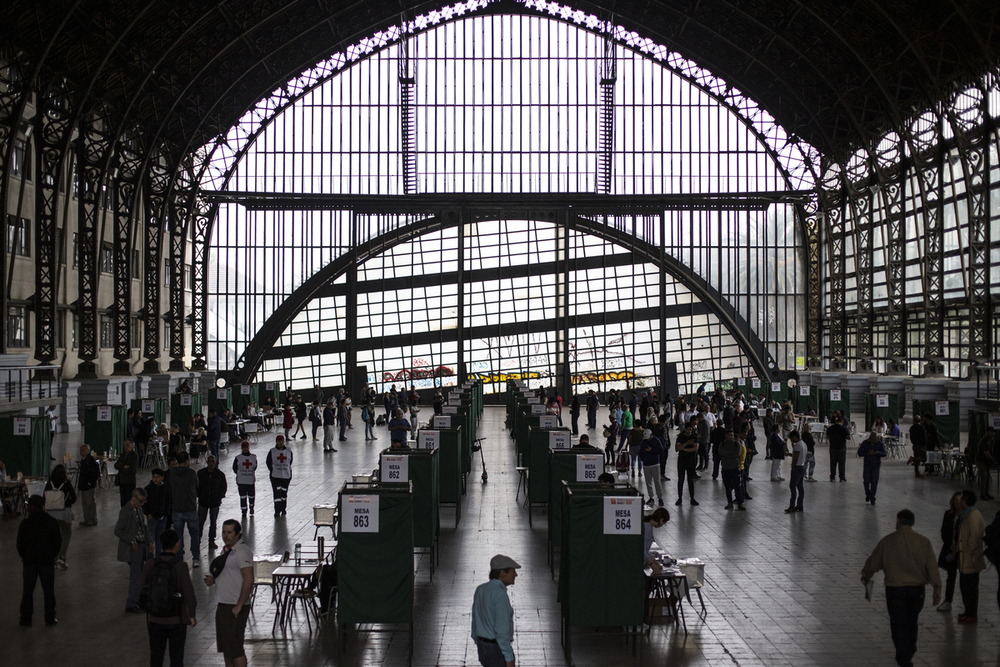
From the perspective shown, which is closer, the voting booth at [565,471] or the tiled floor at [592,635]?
the tiled floor at [592,635]

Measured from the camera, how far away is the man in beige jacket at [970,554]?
12.3 meters

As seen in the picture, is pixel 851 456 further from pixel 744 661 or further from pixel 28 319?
pixel 28 319

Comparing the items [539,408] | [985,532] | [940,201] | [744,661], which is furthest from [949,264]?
[744,661]

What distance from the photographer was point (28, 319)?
1543 inches

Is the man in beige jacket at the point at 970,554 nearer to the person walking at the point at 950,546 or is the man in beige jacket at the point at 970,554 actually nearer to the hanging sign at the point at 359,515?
the person walking at the point at 950,546

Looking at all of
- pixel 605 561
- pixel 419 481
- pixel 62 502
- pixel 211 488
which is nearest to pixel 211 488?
pixel 211 488

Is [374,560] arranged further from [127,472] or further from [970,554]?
[127,472]

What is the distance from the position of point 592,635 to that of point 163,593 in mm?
5191

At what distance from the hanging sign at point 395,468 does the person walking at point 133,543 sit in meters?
4.10

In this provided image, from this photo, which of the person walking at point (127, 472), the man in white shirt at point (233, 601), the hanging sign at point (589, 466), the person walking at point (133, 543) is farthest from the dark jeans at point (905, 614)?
the person walking at point (127, 472)

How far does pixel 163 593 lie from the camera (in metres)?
9.40

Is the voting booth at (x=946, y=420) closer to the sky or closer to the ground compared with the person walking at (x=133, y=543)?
closer to the sky

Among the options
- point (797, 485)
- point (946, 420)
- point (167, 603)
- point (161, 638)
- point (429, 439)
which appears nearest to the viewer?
point (167, 603)

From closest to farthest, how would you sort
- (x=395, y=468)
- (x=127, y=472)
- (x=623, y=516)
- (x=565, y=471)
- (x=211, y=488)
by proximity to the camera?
(x=623, y=516), (x=395, y=468), (x=211, y=488), (x=565, y=471), (x=127, y=472)
